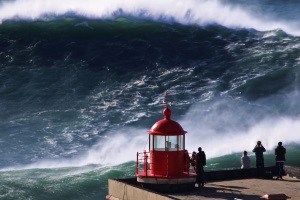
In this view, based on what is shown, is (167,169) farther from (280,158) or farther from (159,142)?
(280,158)

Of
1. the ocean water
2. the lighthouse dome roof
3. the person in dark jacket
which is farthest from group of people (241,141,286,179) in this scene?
the ocean water

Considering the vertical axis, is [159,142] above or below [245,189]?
above

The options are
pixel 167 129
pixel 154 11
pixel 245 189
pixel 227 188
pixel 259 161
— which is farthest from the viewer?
pixel 154 11

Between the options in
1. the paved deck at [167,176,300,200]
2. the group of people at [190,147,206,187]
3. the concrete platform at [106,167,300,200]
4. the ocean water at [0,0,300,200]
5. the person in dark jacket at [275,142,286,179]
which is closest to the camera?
the concrete platform at [106,167,300,200]

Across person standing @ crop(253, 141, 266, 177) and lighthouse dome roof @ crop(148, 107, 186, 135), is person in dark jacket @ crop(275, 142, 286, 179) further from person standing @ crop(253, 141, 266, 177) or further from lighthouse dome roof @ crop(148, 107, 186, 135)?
lighthouse dome roof @ crop(148, 107, 186, 135)

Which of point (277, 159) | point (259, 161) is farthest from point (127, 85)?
point (277, 159)

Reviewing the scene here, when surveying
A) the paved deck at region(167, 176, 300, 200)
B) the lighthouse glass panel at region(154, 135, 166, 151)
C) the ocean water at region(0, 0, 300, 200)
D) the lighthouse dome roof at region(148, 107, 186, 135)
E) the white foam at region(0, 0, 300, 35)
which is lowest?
the paved deck at region(167, 176, 300, 200)

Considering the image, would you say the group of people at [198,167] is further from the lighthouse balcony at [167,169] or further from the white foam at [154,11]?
the white foam at [154,11]
